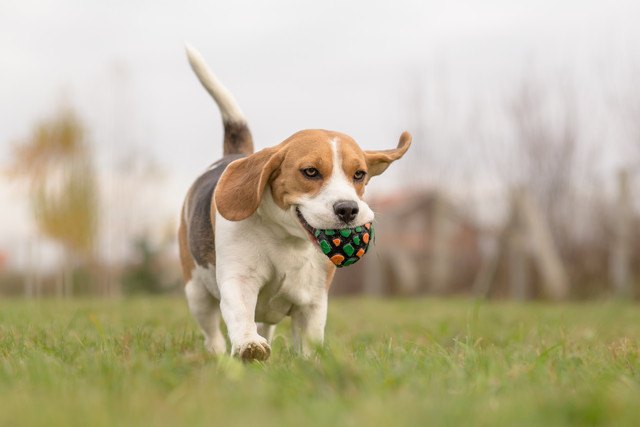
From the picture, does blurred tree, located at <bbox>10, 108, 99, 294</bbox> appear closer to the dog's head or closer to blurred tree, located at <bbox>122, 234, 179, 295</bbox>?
blurred tree, located at <bbox>122, 234, 179, 295</bbox>

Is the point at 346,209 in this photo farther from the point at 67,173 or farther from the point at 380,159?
the point at 67,173

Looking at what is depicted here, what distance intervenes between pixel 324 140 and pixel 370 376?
140 cm

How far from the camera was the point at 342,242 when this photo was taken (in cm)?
323

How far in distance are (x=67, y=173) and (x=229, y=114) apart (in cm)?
1385

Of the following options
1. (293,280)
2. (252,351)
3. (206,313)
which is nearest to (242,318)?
(252,351)

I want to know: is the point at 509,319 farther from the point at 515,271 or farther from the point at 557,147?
the point at 557,147

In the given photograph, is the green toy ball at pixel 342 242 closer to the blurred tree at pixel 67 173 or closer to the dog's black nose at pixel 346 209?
the dog's black nose at pixel 346 209

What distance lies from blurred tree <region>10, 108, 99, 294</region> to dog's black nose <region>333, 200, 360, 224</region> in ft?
50.4

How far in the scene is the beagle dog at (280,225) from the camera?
3247 mm

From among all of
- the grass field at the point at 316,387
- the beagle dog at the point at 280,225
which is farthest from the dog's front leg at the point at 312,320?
the grass field at the point at 316,387

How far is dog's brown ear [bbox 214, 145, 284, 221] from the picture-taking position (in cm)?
343

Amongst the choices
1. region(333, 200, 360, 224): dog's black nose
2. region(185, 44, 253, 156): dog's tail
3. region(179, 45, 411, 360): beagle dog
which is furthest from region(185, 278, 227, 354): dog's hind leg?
region(333, 200, 360, 224): dog's black nose

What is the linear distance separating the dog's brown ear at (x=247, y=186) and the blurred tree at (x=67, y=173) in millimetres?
14834

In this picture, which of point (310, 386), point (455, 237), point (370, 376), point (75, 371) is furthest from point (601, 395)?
point (455, 237)
